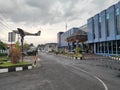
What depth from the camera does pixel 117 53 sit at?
140 feet

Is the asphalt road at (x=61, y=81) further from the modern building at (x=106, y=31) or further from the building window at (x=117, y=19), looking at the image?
the modern building at (x=106, y=31)

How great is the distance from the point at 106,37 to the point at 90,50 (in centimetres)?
1436

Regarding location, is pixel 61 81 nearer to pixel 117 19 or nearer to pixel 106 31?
pixel 117 19

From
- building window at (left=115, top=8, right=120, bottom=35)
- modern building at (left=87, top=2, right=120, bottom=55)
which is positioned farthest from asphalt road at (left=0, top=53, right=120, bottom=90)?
modern building at (left=87, top=2, right=120, bottom=55)

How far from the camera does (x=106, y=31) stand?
47500 millimetres

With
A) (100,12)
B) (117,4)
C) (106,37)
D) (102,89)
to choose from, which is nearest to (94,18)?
(100,12)

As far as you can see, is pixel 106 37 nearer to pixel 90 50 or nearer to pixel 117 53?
pixel 117 53

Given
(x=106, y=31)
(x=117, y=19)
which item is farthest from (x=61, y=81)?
(x=106, y=31)

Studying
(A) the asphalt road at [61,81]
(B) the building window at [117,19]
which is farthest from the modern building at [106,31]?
(A) the asphalt road at [61,81]

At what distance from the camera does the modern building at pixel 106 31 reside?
1686 inches

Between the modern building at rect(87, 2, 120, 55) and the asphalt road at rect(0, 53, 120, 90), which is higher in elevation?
the modern building at rect(87, 2, 120, 55)

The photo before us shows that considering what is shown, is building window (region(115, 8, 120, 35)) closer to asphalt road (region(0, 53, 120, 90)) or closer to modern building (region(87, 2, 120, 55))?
modern building (region(87, 2, 120, 55))

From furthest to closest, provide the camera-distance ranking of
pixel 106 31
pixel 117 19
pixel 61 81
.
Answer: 1. pixel 106 31
2. pixel 117 19
3. pixel 61 81

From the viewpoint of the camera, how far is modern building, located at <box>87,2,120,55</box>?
42.8 m
